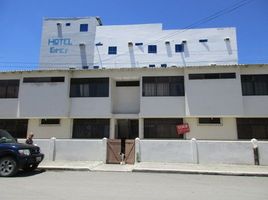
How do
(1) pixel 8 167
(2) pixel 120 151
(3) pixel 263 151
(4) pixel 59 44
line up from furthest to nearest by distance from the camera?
(4) pixel 59 44 → (2) pixel 120 151 → (3) pixel 263 151 → (1) pixel 8 167

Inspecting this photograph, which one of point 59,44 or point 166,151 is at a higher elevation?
point 59,44

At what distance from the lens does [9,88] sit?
888 inches

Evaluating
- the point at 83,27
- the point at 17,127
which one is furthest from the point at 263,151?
the point at 83,27

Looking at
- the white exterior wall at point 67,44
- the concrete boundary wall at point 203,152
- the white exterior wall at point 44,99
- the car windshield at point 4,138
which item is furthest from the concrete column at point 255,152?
the white exterior wall at point 67,44

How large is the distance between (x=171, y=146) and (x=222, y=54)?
26.5 metres

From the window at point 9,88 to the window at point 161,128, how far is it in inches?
432

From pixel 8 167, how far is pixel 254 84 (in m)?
17.4

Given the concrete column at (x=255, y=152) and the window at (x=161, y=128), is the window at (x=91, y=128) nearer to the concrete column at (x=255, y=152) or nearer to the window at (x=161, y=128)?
the window at (x=161, y=128)

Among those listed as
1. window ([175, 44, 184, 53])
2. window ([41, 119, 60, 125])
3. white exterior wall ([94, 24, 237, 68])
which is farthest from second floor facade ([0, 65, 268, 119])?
window ([175, 44, 184, 53])

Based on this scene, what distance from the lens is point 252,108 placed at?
2000 centimetres

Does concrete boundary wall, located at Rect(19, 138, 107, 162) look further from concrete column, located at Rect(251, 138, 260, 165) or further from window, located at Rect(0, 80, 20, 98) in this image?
concrete column, located at Rect(251, 138, 260, 165)

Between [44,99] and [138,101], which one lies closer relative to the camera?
[44,99]

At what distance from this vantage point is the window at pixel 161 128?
2111 cm

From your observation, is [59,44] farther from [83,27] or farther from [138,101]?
[138,101]
